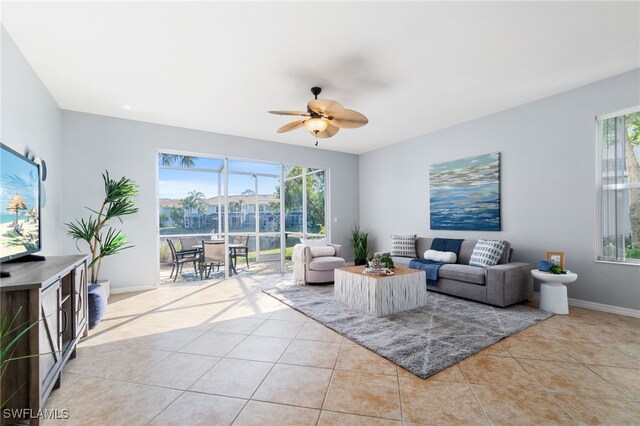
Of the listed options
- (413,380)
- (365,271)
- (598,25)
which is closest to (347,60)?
(598,25)

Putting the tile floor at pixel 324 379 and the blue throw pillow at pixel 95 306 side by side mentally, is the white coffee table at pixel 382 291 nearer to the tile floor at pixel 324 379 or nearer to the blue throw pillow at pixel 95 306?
the tile floor at pixel 324 379

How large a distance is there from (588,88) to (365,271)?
142 inches

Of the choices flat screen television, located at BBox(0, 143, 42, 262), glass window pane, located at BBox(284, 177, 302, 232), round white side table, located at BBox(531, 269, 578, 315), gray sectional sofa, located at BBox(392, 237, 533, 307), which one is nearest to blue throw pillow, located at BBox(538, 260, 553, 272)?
round white side table, located at BBox(531, 269, 578, 315)

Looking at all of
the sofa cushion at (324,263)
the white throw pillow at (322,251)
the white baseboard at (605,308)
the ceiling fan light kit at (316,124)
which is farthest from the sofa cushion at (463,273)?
the ceiling fan light kit at (316,124)

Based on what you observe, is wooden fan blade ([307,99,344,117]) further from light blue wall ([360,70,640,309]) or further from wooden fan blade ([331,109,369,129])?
light blue wall ([360,70,640,309])

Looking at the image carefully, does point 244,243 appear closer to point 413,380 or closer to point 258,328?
point 258,328

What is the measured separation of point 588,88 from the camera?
3.63 meters

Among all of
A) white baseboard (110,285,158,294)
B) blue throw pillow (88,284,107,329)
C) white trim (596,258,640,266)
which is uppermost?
white trim (596,258,640,266)

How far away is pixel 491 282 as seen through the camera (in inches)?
144

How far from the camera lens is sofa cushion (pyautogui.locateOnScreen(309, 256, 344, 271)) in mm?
4957

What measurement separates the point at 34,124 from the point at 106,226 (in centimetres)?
182

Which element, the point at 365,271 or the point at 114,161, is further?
the point at 114,161

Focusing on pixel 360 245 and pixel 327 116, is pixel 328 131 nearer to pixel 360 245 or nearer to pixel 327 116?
pixel 327 116

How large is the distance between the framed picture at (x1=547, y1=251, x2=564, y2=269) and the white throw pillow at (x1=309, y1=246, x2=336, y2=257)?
10.3 ft
